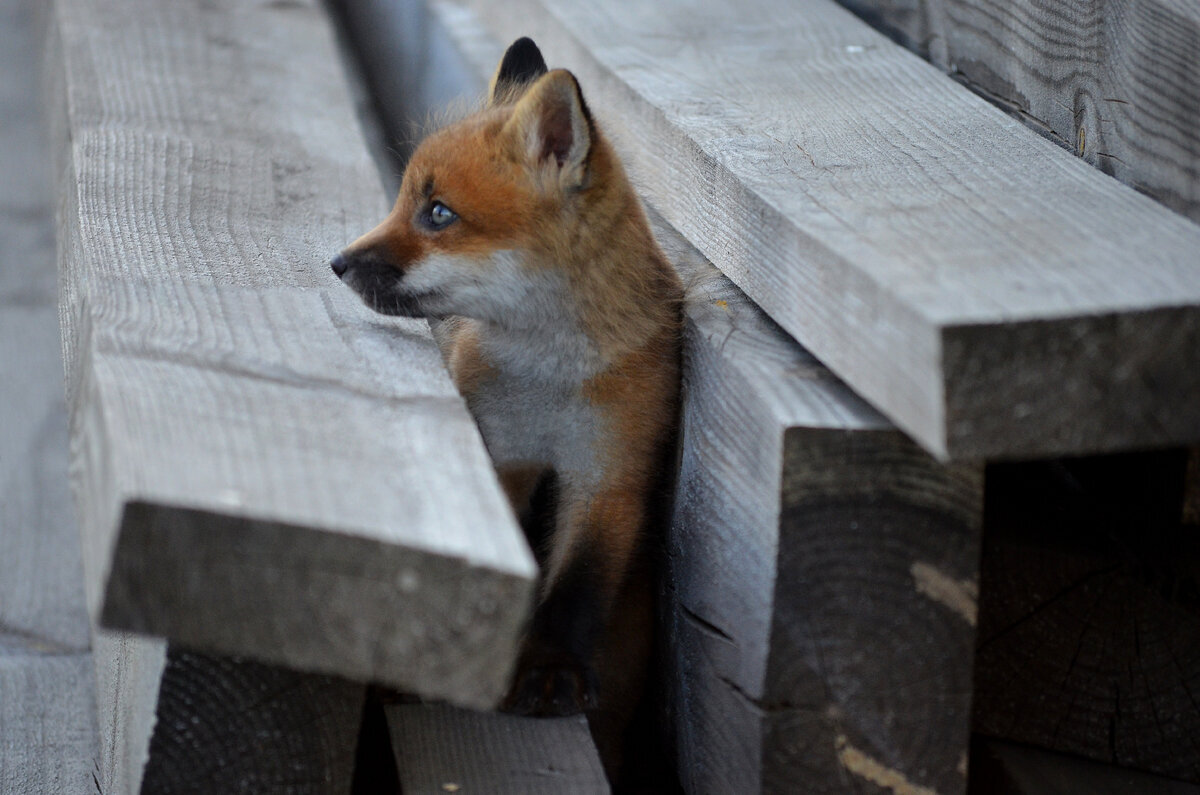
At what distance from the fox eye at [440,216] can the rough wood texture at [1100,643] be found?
1.33 metres

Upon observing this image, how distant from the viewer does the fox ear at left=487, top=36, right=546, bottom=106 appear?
3.22 metres

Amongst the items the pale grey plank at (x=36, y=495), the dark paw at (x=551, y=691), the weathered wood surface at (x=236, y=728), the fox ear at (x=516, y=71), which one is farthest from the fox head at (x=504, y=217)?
the pale grey plank at (x=36, y=495)

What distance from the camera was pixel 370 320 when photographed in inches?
98.3

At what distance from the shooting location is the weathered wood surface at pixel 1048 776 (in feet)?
7.97

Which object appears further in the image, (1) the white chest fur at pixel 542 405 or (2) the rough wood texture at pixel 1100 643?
(1) the white chest fur at pixel 542 405

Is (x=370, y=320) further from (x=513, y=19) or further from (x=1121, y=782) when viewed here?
(x=513, y=19)

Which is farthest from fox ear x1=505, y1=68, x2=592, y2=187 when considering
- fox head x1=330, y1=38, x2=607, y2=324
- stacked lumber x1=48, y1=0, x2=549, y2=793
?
stacked lumber x1=48, y1=0, x2=549, y2=793

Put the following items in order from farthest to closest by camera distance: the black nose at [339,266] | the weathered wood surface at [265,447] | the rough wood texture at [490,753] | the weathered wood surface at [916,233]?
1. the black nose at [339,266]
2. the rough wood texture at [490,753]
3. the weathered wood surface at [916,233]
4. the weathered wood surface at [265,447]

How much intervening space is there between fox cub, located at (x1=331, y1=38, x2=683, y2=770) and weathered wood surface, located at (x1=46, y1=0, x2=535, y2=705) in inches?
8.7

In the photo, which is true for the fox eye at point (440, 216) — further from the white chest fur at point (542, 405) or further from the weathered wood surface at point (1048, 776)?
the weathered wood surface at point (1048, 776)

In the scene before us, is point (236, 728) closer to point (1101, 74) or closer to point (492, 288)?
point (492, 288)

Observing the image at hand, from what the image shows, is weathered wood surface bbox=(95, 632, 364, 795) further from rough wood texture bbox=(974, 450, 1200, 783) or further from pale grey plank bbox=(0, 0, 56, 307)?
pale grey plank bbox=(0, 0, 56, 307)

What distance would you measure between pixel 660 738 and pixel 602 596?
1.37 ft

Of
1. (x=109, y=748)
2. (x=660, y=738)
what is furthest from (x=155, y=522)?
(x=660, y=738)
